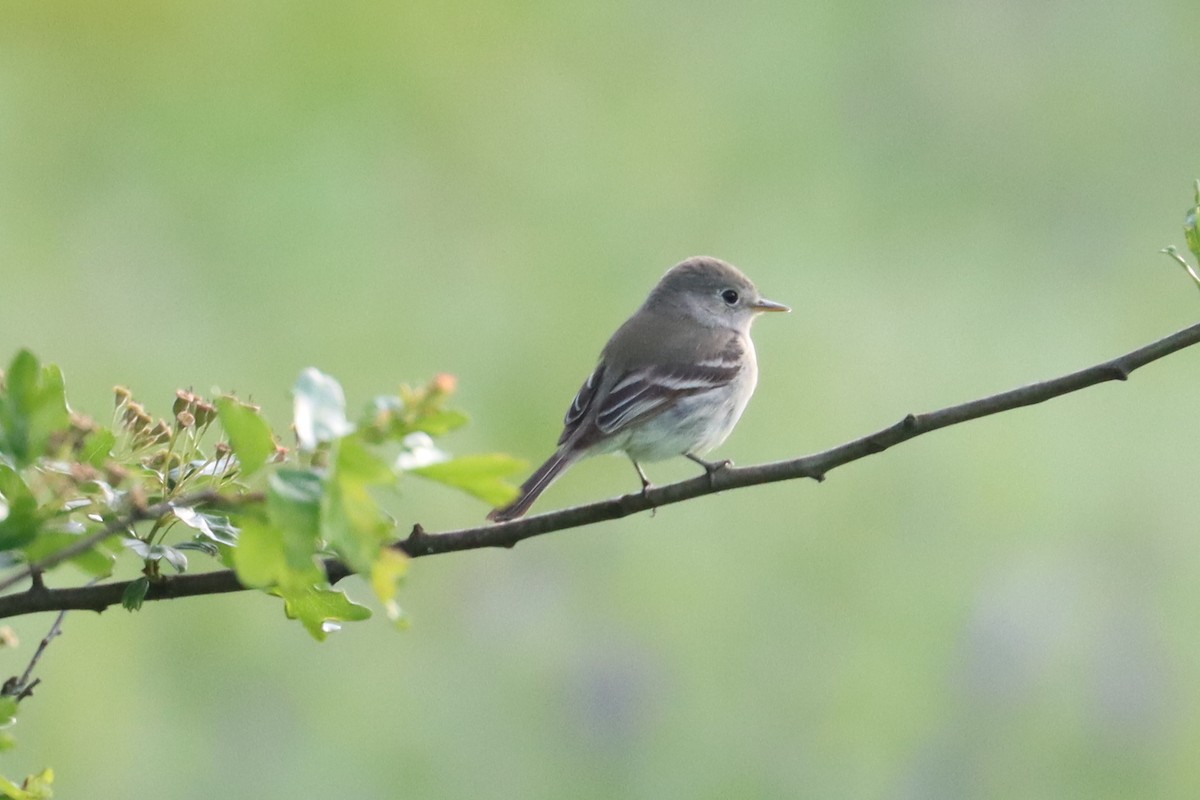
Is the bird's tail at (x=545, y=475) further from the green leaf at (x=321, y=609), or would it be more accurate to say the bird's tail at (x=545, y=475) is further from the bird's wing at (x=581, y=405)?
the green leaf at (x=321, y=609)

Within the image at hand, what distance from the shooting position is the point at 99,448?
5.60ft

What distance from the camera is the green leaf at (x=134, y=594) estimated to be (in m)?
1.63

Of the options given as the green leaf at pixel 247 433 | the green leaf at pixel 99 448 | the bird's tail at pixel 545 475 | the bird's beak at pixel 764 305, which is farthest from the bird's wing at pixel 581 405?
the green leaf at pixel 247 433

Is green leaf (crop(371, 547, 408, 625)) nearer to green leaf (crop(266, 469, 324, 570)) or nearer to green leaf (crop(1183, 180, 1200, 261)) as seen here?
green leaf (crop(266, 469, 324, 570))

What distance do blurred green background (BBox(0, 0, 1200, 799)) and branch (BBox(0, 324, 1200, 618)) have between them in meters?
2.67

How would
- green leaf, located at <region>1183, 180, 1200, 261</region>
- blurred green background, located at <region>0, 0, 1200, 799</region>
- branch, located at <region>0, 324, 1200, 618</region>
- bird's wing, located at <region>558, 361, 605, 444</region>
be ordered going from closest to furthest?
branch, located at <region>0, 324, 1200, 618</region> < green leaf, located at <region>1183, 180, 1200, 261</region> < bird's wing, located at <region>558, 361, 605, 444</region> < blurred green background, located at <region>0, 0, 1200, 799</region>

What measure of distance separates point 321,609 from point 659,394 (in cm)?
238

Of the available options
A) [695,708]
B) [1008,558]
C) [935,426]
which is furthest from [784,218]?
[935,426]

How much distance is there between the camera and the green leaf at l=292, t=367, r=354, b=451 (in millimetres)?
1241

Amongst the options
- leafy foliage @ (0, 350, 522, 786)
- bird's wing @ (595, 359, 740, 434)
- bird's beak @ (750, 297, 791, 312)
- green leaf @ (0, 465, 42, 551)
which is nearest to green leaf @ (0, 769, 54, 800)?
leafy foliage @ (0, 350, 522, 786)

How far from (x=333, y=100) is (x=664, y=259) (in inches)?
73.9

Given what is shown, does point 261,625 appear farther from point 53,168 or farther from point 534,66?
point 534,66

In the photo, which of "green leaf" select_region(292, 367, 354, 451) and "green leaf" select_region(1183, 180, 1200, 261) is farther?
"green leaf" select_region(1183, 180, 1200, 261)

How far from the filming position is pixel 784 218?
7398 millimetres
